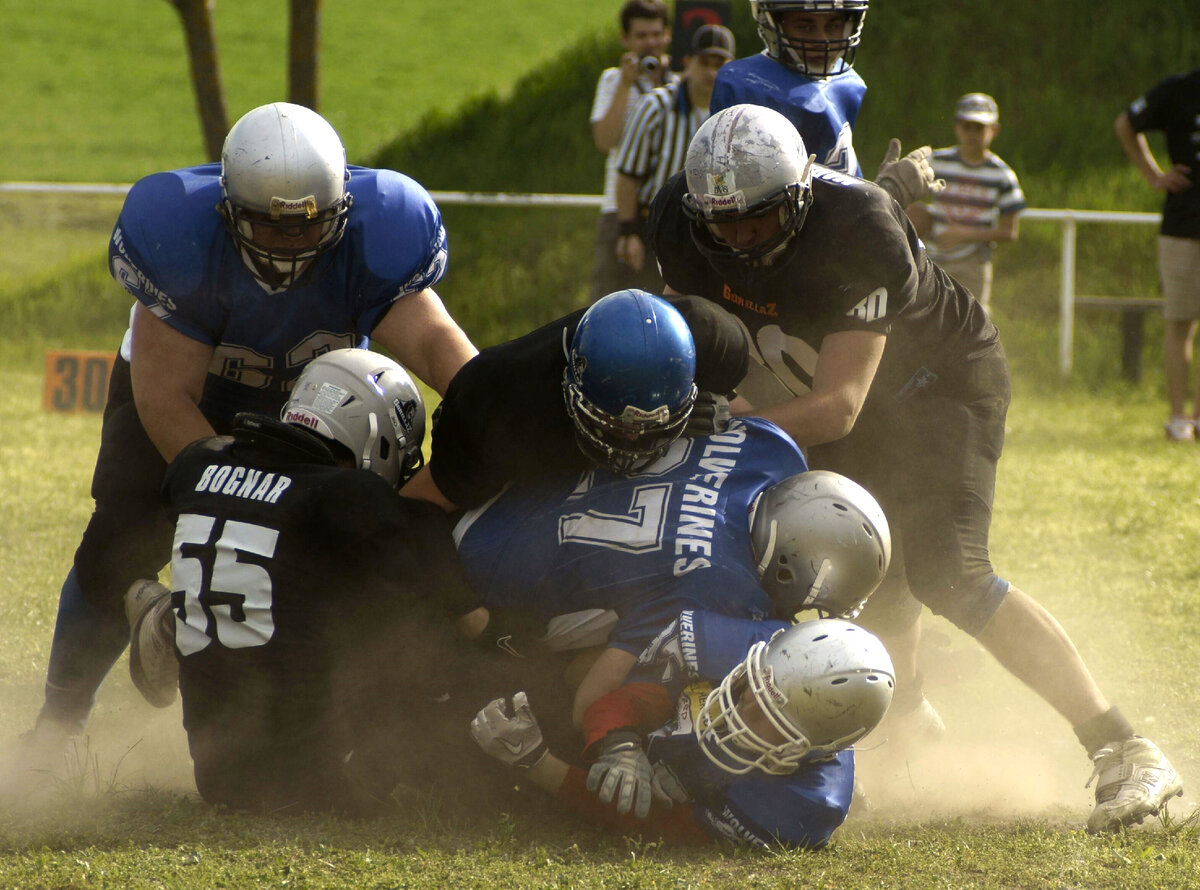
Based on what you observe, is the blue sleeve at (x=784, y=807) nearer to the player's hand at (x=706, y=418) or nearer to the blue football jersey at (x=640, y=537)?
the blue football jersey at (x=640, y=537)

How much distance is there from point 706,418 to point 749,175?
0.63 m

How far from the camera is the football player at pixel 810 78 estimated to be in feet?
13.5

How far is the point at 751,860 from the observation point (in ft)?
9.79

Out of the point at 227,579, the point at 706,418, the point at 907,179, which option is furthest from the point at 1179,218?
the point at 227,579

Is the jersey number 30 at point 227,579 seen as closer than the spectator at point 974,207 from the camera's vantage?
Yes

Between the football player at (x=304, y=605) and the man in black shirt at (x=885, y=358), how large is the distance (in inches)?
41.6

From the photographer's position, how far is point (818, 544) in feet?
10.1

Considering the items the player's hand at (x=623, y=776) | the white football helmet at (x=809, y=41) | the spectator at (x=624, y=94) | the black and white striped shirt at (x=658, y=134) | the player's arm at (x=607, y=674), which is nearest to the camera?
the player's hand at (x=623, y=776)

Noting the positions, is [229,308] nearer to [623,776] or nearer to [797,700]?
[623,776]

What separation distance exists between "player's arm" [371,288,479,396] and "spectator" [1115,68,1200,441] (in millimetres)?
5386

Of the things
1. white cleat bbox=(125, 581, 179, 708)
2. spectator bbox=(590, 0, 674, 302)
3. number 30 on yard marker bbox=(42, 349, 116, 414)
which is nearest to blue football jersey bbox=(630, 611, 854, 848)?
white cleat bbox=(125, 581, 179, 708)

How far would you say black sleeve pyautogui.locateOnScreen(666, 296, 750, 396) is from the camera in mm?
3314

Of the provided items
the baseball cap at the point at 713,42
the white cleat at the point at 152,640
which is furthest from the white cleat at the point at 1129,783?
the baseball cap at the point at 713,42

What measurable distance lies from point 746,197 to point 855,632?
3.78 feet
